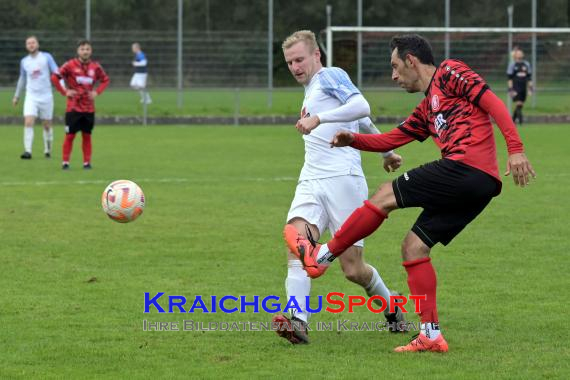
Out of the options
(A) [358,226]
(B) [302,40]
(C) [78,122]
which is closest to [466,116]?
(A) [358,226]

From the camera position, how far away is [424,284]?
6.23 m

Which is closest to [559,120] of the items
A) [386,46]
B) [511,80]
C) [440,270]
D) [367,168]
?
[511,80]

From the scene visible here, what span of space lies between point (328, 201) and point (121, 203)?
5.50 feet

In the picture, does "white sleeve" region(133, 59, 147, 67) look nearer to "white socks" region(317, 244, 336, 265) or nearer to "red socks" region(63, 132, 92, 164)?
"red socks" region(63, 132, 92, 164)

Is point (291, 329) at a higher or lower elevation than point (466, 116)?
lower

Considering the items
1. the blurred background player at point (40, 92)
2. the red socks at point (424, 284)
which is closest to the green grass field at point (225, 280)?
the red socks at point (424, 284)

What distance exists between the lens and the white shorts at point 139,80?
35125 mm

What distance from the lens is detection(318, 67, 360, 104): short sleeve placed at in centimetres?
667

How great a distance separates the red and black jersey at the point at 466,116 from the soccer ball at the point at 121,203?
2438mm

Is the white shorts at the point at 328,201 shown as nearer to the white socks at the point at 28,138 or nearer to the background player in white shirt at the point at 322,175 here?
the background player in white shirt at the point at 322,175

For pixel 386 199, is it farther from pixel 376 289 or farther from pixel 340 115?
pixel 376 289

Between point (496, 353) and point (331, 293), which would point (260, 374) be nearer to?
point (496, 353)

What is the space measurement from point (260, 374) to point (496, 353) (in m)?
1.38

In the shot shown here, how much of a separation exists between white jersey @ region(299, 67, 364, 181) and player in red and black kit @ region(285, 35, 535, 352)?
0.41 metres
